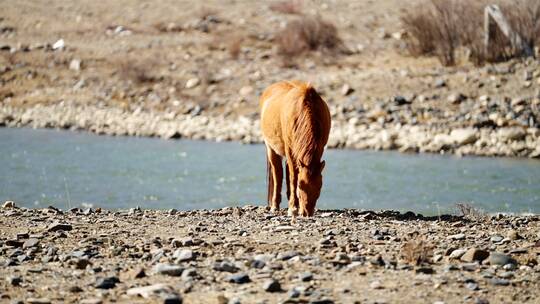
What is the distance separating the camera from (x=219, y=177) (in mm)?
21141

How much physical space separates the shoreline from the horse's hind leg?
10.8m

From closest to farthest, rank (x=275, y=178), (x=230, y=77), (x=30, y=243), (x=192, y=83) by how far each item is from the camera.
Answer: (x=30, y=243) < (x=275, y=178) < (x=192, y=83) < (x=230, y=77)

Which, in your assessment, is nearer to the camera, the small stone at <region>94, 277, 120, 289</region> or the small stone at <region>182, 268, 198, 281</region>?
the small stone at <region>94, 277, 120, 289</region>

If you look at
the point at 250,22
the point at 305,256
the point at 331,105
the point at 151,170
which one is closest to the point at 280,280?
the point at 305,256

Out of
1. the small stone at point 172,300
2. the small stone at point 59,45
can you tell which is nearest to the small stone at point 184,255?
the small stone at point 172,300

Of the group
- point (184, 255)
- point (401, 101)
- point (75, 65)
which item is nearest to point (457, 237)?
point (184, 255)

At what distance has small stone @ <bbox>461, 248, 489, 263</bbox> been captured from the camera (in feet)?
28.1

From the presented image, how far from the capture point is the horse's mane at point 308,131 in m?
11.4

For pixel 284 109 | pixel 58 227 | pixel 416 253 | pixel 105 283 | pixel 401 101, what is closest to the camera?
pixel 105 283

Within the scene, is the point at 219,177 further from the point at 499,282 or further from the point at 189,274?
the point at 499,282

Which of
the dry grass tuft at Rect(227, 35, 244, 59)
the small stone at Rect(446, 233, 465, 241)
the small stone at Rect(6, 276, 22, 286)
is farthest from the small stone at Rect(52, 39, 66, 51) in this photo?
the small stone at Rect(6, 276, 22, 286)

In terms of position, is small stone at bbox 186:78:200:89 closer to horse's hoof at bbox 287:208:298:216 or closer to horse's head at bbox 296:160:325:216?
horse's hoof at bbox 287:208:298:216

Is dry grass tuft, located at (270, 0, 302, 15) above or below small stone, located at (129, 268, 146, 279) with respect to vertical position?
above

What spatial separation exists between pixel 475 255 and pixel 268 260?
69.9 inches
